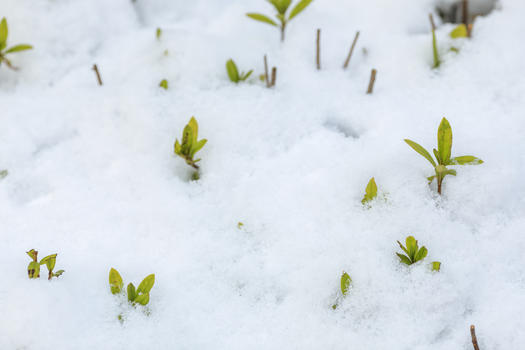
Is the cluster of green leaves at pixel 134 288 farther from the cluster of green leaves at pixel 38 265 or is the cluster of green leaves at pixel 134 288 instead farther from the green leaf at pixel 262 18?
the green leaf at pixel 262 18

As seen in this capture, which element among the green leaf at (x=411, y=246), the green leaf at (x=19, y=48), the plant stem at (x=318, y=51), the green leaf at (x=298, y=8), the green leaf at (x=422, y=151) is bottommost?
the green leaf at (x=411, y=246)

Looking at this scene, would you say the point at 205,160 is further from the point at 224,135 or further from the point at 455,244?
the point at 455,244

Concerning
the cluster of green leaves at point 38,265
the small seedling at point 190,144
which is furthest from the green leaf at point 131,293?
the small seedling at point 190,144

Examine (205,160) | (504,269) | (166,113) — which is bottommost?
(504,269)

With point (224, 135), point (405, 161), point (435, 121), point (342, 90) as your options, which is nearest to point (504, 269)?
point (405, 161)

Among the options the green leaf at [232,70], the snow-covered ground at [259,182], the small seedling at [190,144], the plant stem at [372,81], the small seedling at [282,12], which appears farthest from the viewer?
the small seedling at [282,12]

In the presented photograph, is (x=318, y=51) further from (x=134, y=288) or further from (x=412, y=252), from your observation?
(x=134, y=288)

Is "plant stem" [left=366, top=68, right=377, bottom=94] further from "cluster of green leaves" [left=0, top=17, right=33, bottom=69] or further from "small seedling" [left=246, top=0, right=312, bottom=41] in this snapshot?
"cluster of green leaves" [left=0, top=17, right=33, bottom=69]

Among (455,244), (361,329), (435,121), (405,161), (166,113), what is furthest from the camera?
(166,113)
